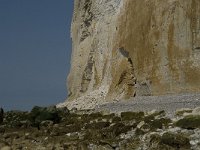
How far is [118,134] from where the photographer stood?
1722 cm

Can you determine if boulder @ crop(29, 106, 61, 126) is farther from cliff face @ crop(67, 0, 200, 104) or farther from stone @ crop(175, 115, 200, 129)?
stone @ crop(175, 115, 200, 129)

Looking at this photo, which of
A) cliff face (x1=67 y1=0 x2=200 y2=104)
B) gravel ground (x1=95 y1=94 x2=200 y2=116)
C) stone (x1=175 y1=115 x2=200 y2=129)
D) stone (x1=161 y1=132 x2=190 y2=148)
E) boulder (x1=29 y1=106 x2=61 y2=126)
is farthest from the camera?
boulder (x1=29 y1=106 x2=61 y2=126)

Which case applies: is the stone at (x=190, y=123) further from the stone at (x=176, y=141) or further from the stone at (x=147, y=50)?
the stone at (x=147, y=50)

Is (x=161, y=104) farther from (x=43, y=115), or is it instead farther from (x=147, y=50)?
(x=43, y=115)

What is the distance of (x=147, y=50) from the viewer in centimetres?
3447

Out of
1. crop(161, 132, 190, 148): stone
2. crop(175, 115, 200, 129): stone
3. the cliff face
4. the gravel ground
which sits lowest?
crop(161, 132, 190, 148): stone

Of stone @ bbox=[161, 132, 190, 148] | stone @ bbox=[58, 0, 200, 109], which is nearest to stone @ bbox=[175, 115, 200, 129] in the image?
stone @ bbox=[161, 132, 190, 148]

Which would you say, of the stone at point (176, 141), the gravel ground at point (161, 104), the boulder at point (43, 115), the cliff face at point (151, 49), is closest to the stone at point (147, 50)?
the cliff face at point (151, 49)

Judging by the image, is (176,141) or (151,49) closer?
(176,141)

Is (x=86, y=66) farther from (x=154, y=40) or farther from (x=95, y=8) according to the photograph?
(x=154, y=40)

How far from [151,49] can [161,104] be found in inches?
308

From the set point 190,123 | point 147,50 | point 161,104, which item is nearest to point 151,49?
point 147,50

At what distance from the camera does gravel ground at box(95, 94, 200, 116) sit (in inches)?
970

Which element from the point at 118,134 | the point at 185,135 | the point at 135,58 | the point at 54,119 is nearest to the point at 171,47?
the point at 135,58
